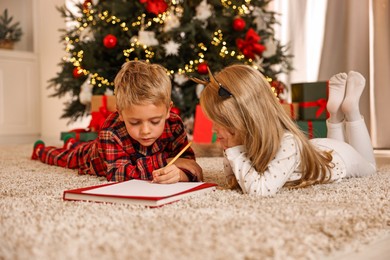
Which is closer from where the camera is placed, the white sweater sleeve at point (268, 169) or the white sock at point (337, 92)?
the white sweater sleeve at point (268, 169)

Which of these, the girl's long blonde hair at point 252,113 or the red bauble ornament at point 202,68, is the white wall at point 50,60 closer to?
the red bauble ornament at point 202,68

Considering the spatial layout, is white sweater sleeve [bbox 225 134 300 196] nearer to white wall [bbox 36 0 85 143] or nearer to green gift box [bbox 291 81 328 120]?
green gift box [bbox 291 81 328 120]

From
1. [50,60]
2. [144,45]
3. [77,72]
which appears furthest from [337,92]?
[50,60]

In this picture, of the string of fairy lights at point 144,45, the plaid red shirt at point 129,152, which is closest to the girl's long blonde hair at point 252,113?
the plaid red shirt at point 129,152

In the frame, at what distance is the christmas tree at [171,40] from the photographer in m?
2.50

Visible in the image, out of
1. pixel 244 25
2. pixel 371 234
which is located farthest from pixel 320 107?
pixel 371 234

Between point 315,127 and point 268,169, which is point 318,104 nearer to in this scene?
point 315,127

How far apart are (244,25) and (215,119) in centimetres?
153

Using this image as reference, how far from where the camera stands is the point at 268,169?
1.11 metres

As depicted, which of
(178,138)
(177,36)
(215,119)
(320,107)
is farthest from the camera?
(177,36)

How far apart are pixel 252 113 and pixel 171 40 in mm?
1509

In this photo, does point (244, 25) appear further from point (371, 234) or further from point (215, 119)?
point (371, 234)

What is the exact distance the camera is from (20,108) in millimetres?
3988

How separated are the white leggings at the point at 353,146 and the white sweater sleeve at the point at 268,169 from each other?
305 mm
